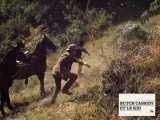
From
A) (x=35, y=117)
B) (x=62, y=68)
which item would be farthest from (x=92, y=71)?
(x=35, y=117)

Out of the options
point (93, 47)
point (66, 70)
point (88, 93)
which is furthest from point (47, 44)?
point (88, 93)

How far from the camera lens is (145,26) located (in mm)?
19156

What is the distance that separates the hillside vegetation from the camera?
46.2ft

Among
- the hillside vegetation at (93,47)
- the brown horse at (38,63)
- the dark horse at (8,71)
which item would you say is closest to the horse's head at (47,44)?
the brown horse at (38,63)

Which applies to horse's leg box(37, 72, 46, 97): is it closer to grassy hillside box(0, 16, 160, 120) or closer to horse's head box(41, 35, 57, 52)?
grassy hillside box(0, 16, 160, 120)

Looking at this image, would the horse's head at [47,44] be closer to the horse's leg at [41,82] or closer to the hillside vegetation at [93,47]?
the horse's leg at [41,82]

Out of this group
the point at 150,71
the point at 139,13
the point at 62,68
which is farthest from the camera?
the point at 139,13

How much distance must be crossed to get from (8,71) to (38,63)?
921mm

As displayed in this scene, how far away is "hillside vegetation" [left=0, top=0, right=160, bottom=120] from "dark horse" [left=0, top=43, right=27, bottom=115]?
0.39 meters

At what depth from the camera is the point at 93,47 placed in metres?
18.8

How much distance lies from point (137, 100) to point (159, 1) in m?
5.91

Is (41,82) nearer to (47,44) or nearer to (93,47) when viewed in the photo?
(47,44)

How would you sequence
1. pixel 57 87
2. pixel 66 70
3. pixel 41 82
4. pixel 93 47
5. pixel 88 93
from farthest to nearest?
pixel 93 47
pixel 41 82
pixel 57 87
pixel 66 70
pixel 88 93

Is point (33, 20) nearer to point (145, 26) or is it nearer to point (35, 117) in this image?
point (145, 26)
